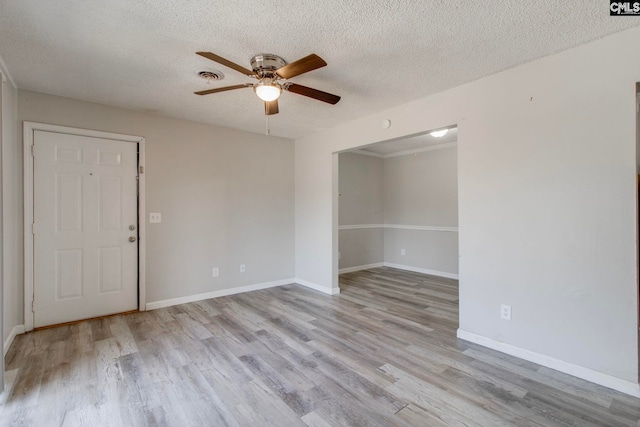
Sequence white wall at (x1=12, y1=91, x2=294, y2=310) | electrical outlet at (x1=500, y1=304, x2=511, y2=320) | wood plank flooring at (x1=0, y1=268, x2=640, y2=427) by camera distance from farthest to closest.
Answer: white wall at (x1=12, y1=91, x2=294, y2=310) → electrical outlet at (x1=500, y1=304, x2=511, y2=320) → wood plank flooring at (x1=0, y1=268, x2=640, y2=427)

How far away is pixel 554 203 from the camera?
227 cm

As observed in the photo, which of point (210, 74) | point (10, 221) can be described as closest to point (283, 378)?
point (210, 74)

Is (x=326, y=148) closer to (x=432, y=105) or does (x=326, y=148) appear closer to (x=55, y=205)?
(x=432, y=105)

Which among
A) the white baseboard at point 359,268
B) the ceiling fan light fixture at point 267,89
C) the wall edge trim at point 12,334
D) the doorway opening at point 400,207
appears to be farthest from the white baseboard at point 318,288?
the wall edge trim at point 12,334

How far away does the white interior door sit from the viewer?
3070 mm

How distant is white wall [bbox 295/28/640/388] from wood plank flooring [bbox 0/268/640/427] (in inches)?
12.5

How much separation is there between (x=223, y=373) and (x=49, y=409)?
104cm

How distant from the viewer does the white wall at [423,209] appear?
17.8 ft

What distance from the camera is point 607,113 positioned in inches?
80.2

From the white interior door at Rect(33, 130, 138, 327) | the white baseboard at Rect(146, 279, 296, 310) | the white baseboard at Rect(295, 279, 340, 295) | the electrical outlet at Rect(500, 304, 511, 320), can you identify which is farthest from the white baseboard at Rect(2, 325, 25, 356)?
the electrical outlet at Rect(500, 304, 511, 320)

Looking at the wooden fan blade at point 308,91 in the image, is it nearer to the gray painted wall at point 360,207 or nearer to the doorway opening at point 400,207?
the doorway opening at point 400,207

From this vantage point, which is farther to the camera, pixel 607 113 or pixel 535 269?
pixel 535 269

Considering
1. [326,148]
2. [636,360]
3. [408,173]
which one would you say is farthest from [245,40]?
[408,173]

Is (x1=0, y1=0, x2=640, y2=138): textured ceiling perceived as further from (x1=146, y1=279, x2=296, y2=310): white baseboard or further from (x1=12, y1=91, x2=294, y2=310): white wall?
(x1=146, y1=279, x2=296, y2=310): white baseboard
